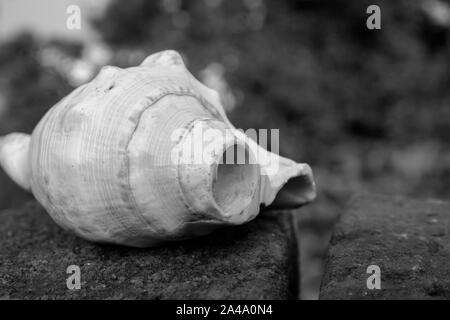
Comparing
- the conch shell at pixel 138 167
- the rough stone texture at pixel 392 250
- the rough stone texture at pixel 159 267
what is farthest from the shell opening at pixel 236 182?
the rough stone texture at pixel 392 250

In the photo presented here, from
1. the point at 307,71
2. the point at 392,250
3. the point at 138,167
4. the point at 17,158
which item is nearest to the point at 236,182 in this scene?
the point at 138,167

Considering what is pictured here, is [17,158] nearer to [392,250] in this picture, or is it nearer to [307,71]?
[392,250]

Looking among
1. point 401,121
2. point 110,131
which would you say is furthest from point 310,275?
point 110,131

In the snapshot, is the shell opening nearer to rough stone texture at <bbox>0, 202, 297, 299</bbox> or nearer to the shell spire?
rough stone texture at <bbox>0, 202, 297, 299</bbox>
